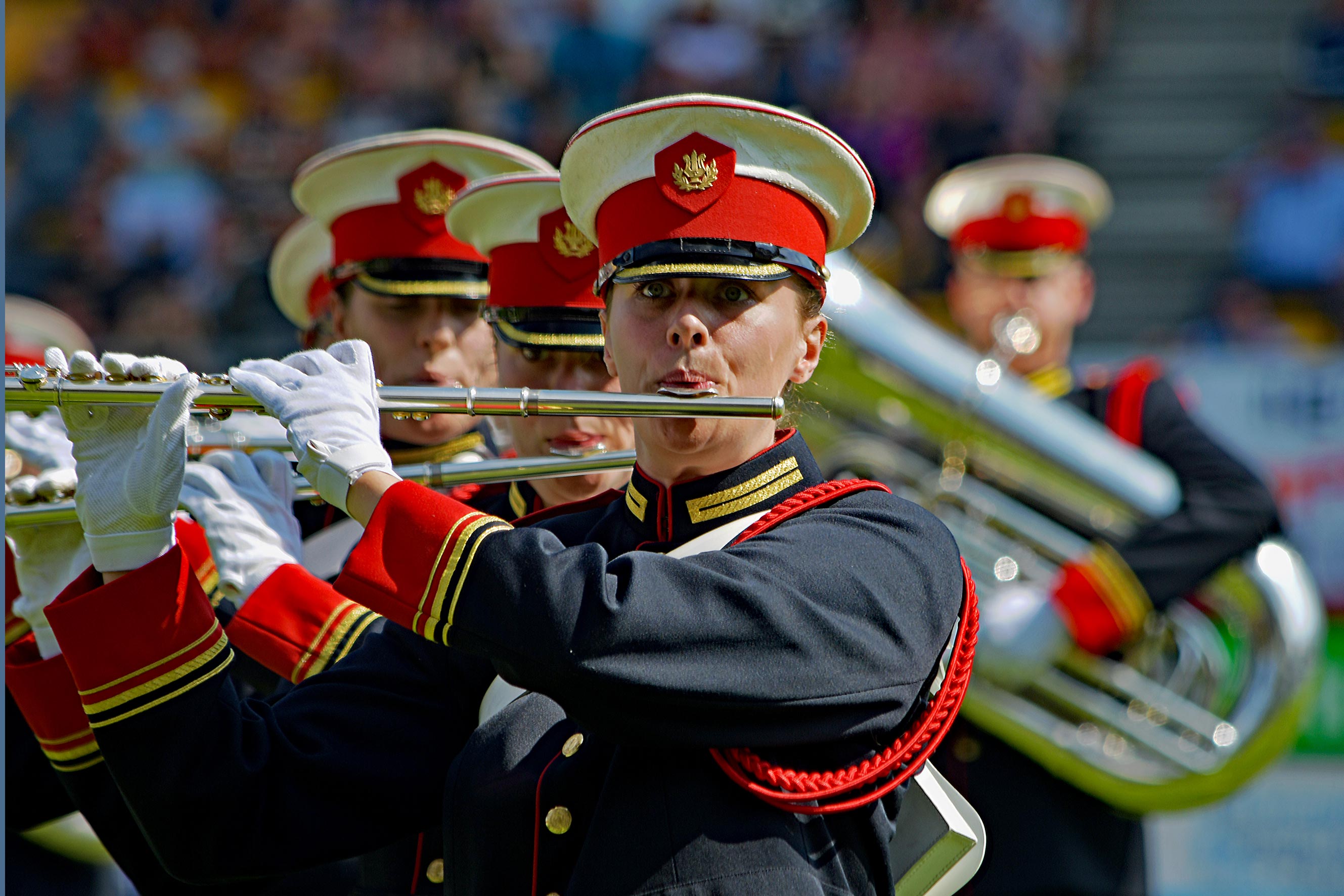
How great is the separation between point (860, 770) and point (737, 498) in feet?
1.36

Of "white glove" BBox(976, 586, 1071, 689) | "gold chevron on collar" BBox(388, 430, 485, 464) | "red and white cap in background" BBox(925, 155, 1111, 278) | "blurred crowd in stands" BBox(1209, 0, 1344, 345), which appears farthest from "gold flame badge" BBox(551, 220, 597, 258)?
"blurred crowd in stands" BBox(1209, 0, 1344, 345)

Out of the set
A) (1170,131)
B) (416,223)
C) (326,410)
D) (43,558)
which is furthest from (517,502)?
(1170,131)

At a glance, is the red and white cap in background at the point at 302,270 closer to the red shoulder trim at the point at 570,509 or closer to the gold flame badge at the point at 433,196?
the gold flame badge at the point at 433,196

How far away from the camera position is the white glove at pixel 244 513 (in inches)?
114

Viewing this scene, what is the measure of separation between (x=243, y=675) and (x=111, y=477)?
1.06 m

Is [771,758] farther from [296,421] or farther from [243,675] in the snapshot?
[243,675]

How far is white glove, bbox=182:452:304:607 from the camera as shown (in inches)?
114

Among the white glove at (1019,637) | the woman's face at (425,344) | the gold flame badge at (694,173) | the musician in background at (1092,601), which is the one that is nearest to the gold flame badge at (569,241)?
the woman's face at (425,344)

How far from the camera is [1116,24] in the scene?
37.8 feet

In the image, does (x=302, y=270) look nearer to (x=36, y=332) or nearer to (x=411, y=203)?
(x=411, y=203)

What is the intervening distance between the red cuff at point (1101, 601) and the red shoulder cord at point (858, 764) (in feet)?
9.11

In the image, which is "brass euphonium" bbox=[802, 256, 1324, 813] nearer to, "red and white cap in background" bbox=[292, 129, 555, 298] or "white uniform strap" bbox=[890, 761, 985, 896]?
"red and white cap in background" bbox=[292, 129, 555, 298]

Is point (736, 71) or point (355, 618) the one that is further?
point (736, 71)

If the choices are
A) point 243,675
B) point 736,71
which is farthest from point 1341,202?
point 243,675
